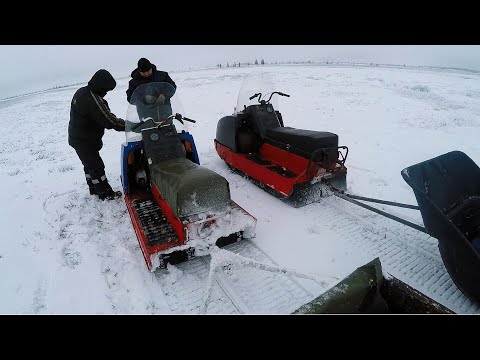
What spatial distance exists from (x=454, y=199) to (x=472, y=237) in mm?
407

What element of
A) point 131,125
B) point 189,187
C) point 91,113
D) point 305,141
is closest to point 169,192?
point 189,187

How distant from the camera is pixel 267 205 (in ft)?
14.6

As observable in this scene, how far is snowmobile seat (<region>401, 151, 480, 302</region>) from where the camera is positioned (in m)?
2.32

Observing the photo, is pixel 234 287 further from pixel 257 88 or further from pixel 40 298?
pixel 257 88

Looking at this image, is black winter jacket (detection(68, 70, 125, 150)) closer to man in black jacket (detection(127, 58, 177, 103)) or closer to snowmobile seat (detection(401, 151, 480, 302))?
man in black jacket (detection(127, 58, 177, 103))

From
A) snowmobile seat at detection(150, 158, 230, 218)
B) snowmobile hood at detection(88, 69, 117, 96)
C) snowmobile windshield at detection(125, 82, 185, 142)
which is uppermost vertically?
snowmobile hood at detection(88, 69, 117, 96)

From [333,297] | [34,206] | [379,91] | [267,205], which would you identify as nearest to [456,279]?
[333,297]

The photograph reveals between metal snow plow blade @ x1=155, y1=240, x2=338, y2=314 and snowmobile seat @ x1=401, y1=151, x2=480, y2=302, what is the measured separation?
3.20 ft

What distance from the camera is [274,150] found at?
5.12 meters

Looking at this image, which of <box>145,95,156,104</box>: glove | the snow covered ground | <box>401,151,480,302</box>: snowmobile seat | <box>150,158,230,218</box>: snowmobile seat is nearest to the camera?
<box>401,151,480,302</box>: snowmobile seat

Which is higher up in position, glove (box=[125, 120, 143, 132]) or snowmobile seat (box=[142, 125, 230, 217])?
glove (box=[125, 120, 143, 132])

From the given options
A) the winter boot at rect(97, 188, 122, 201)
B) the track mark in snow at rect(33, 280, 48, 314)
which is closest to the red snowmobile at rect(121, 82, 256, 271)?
the winter boot at rect(97, 188, 122, 201)

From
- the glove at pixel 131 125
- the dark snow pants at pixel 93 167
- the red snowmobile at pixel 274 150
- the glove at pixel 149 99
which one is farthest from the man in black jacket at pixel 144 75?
the red snowmobile at pixel 274 150

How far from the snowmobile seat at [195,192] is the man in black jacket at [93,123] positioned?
1.68 meters
